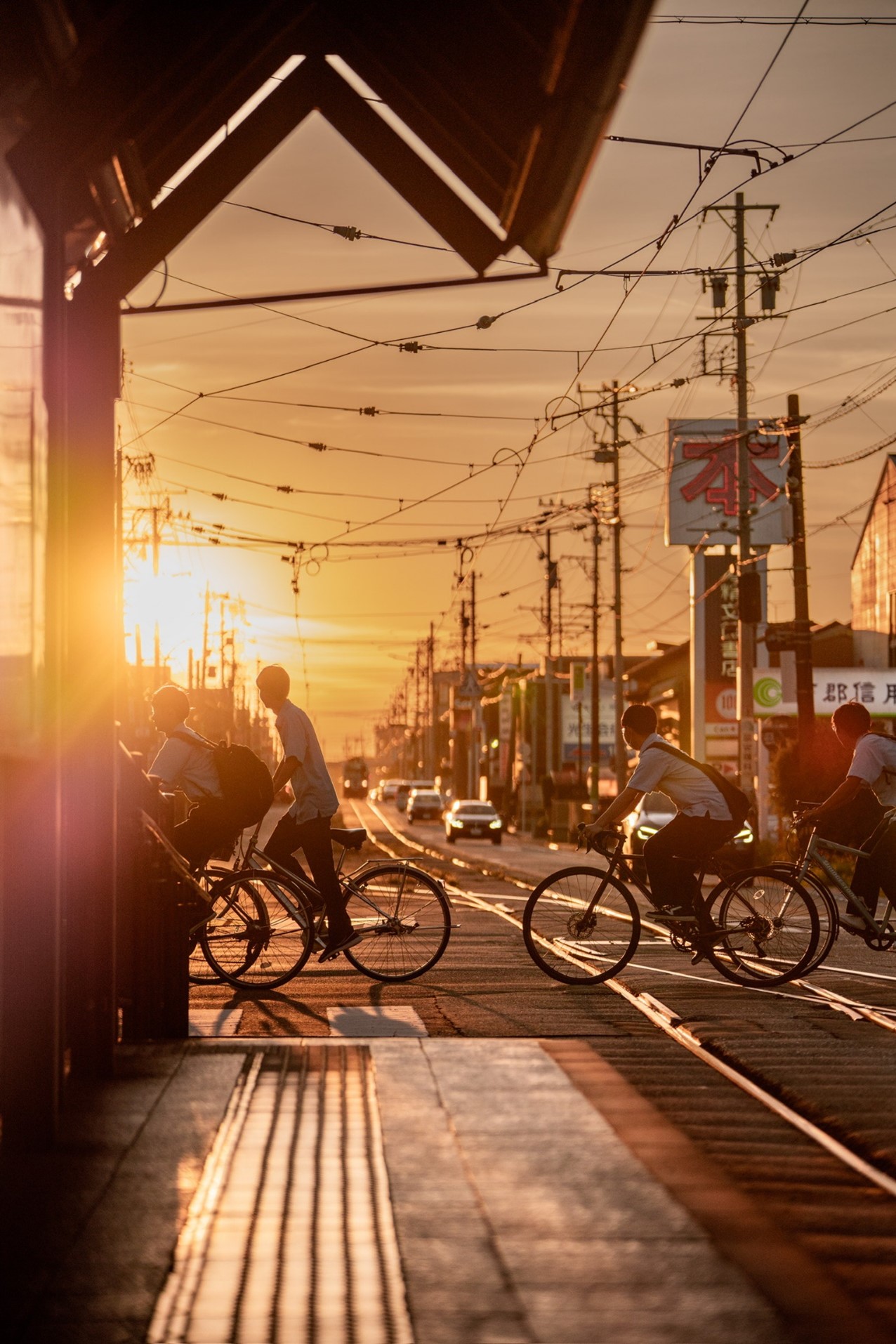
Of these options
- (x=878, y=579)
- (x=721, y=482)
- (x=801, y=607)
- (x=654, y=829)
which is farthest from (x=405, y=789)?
(x=801, y=607)

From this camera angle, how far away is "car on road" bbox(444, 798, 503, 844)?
6247 centimetres

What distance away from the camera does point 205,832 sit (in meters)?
11.2

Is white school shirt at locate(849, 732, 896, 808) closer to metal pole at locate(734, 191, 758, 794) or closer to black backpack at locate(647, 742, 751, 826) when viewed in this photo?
black backpack at locate(647, 742, 751, 826)

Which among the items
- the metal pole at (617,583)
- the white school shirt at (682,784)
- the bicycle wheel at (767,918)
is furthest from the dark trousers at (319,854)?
the metal pole at (617,583)

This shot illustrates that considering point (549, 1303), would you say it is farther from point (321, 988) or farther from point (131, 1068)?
point (321, 988)

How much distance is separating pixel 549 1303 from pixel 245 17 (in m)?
4.80

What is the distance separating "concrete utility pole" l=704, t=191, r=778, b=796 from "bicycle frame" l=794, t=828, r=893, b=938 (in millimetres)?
25245

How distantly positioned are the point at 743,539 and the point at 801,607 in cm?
725

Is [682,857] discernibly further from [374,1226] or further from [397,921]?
[374,1226]

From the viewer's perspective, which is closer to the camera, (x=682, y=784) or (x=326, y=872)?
(x=326, y=872)

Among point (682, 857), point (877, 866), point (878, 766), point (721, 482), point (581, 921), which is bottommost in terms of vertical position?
point (581, 921)

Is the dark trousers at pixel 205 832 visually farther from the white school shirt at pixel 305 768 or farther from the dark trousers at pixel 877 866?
the dark trousers at pixel 877 866

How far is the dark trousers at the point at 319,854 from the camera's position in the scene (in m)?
11.2

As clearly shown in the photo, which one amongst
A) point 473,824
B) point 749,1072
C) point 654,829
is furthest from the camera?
point 473,824
